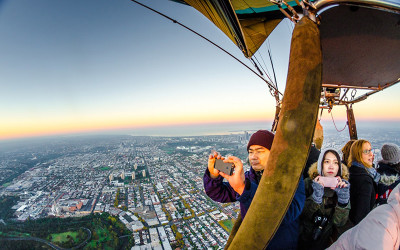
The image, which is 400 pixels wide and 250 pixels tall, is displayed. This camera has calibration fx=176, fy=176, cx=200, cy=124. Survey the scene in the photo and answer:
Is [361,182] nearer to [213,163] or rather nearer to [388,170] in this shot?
[388,170]

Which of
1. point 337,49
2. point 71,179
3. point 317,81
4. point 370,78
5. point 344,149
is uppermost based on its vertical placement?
point 337,49

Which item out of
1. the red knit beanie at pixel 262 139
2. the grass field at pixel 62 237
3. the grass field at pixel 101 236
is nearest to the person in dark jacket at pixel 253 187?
the red knit beanie at pixel 262 139

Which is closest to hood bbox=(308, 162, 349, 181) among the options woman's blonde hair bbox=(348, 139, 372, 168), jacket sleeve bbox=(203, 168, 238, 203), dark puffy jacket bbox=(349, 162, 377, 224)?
dark puffy jacket bbox=(349, 162, 377, 224)

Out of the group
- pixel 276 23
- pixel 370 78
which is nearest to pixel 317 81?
pixel 370 78

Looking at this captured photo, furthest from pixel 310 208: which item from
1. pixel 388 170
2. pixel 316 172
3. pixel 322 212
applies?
pixel 388 170

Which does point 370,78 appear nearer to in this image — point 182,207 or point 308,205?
point 308,205

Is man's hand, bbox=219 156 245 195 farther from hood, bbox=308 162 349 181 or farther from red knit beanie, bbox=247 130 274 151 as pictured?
hood, bbox=308 162 349 181

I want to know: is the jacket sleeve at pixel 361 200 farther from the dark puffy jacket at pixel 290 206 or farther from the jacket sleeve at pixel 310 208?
the dark puffy jacket at pixel 290 206
